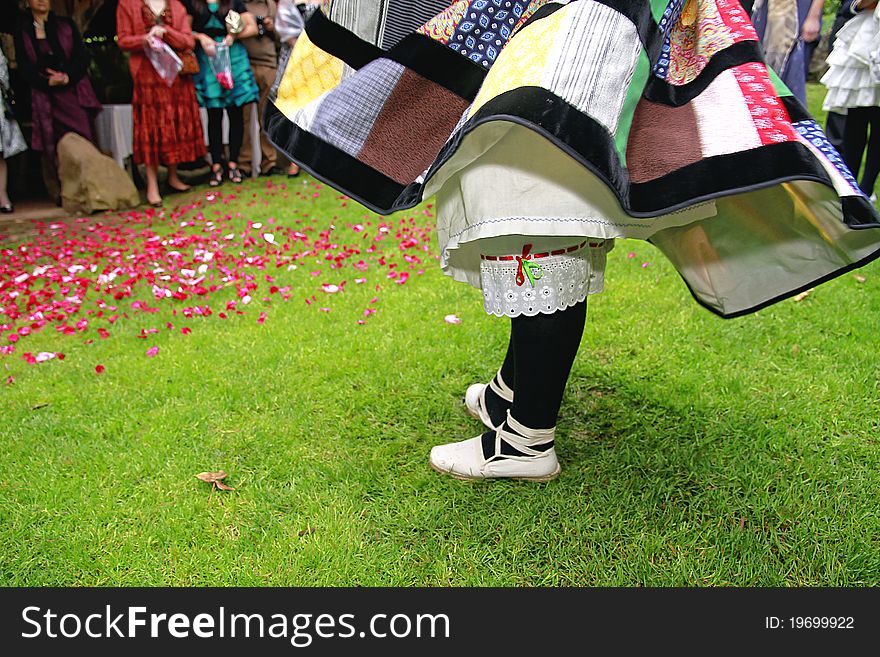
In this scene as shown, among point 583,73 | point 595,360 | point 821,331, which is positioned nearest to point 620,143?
point 583,73

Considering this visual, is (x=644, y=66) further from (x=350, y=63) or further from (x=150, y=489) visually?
(x=150, y=489)

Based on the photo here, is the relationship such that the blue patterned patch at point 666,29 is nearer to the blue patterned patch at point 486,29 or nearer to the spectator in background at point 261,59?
the blue patterned patch at point 486,29

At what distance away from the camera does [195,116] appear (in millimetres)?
5949

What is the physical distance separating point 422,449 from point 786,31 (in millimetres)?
4363

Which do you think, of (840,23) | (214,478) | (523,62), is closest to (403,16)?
(523,62)

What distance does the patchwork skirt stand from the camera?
1.11 meters

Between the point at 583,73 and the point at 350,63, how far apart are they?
0.50 meters

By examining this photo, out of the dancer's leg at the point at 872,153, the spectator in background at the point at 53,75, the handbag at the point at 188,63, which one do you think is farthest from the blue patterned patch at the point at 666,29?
the spectator in background at the point at 53,75

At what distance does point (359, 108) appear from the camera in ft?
4.34

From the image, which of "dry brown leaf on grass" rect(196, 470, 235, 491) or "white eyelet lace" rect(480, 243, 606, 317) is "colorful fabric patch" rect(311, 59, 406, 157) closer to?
"white eyelet lace" rect(480, 243, 606, 317)

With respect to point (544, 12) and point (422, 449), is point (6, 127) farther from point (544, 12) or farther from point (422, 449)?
point (544, 12)

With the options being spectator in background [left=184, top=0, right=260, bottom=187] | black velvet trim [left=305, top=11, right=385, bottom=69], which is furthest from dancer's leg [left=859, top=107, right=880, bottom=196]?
spectator in background [left=184, top=0, right=260, bottom=187]

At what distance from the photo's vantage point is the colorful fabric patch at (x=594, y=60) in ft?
3.67

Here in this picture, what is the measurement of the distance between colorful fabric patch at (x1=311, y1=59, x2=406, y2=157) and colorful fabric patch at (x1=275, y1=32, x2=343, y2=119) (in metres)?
0.08
